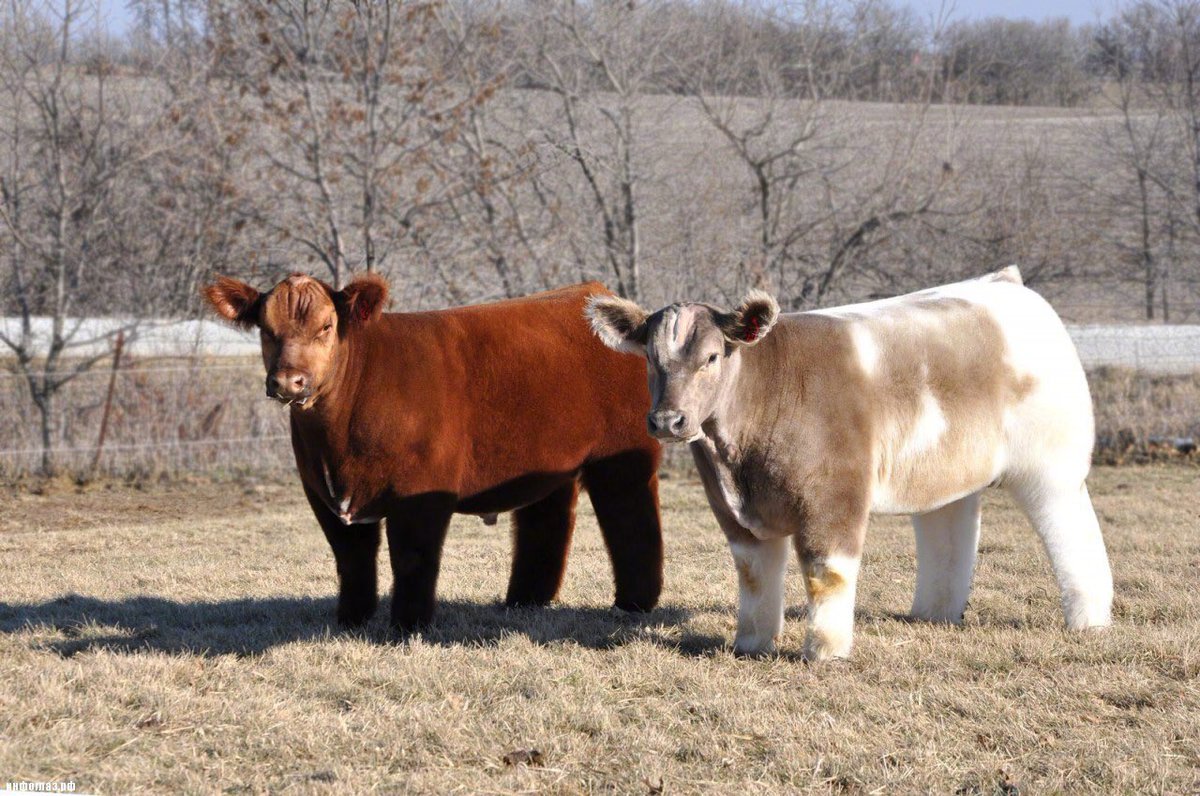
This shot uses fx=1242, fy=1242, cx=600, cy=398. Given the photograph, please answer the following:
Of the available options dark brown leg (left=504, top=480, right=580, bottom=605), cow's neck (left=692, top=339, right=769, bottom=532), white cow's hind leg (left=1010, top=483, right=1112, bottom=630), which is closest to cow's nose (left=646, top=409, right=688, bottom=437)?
cow's neck (left=692, top=339, right=769, bottom=532)

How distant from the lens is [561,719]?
5168 mm

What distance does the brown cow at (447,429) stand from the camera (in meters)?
6.47

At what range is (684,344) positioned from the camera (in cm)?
569

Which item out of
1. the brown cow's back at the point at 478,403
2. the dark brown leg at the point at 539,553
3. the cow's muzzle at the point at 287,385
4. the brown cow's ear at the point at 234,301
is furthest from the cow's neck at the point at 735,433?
the brown cow's ear at the point at 234,301

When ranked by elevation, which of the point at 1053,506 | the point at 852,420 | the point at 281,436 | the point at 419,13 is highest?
the point at 419,13

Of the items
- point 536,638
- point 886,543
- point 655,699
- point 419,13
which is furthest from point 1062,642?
point 419,13

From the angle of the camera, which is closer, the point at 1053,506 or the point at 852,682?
the point at 852,682

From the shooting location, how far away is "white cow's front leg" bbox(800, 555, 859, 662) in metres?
5.88

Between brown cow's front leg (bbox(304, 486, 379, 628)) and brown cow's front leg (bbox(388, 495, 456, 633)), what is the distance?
329 mm

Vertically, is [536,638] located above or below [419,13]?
below

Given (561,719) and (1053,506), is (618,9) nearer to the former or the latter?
(1053,506)

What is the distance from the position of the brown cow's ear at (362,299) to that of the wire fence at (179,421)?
313 inches

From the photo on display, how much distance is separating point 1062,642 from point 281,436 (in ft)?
35.7

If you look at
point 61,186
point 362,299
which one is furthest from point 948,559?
point 61,186
